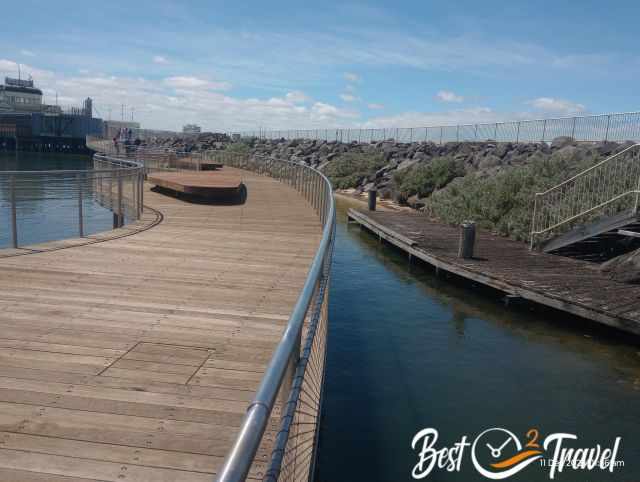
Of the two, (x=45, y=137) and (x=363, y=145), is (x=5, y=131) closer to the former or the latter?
(x=45, y=137)

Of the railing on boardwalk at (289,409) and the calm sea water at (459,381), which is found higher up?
the railing on boardwalk at (289,409)

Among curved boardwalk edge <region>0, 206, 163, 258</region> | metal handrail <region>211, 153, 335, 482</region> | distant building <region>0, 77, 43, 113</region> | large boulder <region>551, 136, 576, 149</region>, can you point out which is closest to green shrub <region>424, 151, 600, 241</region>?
large boulder <region>551, 136, 576, 149</region>

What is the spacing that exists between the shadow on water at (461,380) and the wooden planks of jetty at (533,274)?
535 millimetres

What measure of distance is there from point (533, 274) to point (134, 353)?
30.2 ft

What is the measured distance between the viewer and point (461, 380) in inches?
317

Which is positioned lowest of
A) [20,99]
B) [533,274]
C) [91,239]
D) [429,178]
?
[533,274]

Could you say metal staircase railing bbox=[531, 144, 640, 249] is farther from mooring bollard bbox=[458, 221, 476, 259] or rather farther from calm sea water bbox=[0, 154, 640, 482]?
calm sea water bbox=[0, 154, 640, 482]

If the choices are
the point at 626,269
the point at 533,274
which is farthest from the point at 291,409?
the point at 626,269

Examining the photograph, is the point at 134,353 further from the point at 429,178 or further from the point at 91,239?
the point at 429,178

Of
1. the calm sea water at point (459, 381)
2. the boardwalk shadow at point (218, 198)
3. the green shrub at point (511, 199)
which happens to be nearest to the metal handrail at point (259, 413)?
the calm sea water at point (459, 381)

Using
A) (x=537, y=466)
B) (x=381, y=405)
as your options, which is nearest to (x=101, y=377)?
(x=381, y=405)

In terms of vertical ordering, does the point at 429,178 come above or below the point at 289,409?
above

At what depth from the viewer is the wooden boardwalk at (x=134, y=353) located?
132 inches

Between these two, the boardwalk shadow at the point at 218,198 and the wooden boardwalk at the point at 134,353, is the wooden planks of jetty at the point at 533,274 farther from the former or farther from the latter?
the boardwalk shadow at the point at 218,198
